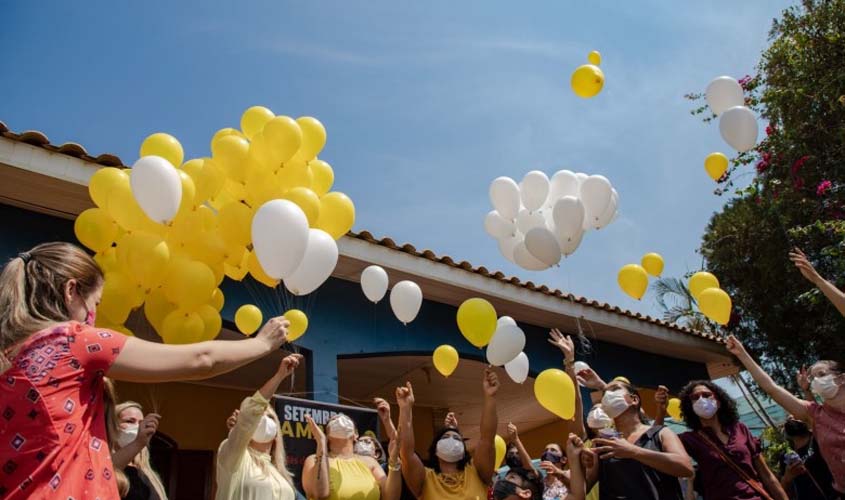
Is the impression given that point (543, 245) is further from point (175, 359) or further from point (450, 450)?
point (175, 359)

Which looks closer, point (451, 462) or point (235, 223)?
point (235, 223)

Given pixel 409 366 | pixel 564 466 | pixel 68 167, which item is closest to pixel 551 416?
pixel 409 366

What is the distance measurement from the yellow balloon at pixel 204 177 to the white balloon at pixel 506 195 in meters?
2.62

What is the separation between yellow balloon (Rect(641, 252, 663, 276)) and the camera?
21.3ft

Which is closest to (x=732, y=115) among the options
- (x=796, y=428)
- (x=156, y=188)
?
(x=796, y=428)

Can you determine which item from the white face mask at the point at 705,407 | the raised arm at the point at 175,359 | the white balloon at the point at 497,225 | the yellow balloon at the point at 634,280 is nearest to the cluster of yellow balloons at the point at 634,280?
the yellow balloon at the point at 634,280

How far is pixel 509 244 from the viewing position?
6266 mm

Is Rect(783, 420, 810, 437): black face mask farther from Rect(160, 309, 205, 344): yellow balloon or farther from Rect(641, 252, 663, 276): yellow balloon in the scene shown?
Rect(160, 309, 205, 344): yellow balloon

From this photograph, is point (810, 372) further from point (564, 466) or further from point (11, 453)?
point (11, 453)

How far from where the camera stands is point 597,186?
5883mm

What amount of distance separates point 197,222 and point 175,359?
7.88 feet

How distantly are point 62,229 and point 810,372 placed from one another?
5.11 metres

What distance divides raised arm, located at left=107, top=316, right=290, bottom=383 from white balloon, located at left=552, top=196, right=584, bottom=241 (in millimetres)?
4075

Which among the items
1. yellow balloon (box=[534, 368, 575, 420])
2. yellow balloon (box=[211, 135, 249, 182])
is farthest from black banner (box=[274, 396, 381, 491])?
yellow balloon (box=[211, 135, 249, 182])
